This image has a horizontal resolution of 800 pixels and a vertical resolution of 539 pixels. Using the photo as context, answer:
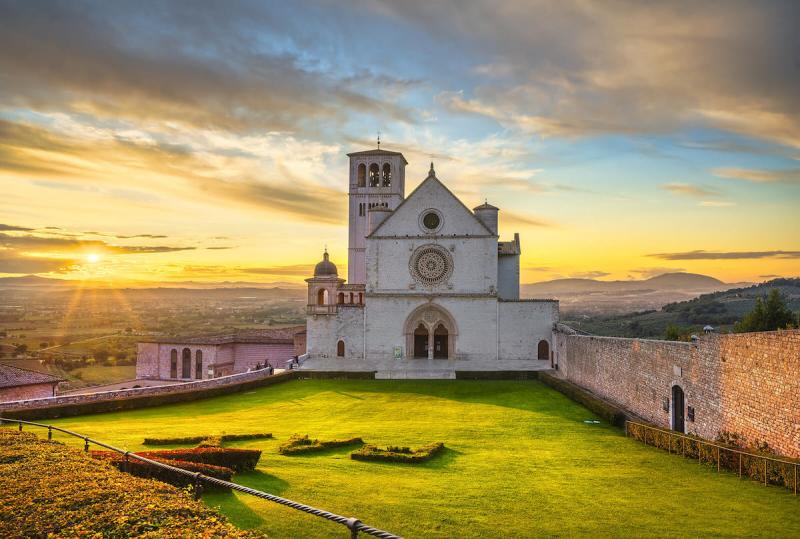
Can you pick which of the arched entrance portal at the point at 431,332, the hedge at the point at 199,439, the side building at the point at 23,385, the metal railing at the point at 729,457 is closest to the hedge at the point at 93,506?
the hedge at the point at 199,439

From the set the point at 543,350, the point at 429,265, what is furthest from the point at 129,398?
the point at 543,350

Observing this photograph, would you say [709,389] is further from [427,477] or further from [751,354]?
[427,477]

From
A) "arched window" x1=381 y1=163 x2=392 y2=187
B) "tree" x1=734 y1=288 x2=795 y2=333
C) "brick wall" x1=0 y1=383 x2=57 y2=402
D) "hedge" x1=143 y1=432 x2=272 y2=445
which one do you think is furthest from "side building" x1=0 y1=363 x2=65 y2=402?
"tree" x1=734 y1=288 x2=795 y2=333

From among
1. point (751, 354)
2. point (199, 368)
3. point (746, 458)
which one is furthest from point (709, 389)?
point (199, 368)

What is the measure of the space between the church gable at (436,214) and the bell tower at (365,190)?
918 cm

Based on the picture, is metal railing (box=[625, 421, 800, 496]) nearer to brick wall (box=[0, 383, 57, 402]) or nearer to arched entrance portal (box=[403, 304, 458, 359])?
arched entrance portal (box=[403, 304, 458, 359])

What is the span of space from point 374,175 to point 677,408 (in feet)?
138

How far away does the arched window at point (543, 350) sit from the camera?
4884 centimetres

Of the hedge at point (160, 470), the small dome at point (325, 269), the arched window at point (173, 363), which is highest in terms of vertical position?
the small dome at point (325, 269)

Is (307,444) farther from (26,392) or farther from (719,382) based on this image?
(26,392)

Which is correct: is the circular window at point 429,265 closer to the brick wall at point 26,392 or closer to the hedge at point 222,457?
the brick wall at point 26,392

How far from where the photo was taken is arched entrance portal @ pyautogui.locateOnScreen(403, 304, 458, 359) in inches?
1970

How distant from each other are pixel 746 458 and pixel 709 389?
4759 mm

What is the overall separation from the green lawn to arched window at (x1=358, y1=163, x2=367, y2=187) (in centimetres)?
3397
